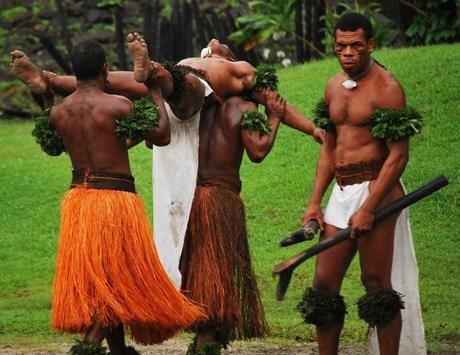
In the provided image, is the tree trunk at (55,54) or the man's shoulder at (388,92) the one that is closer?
the man's shoulder at (388,92)

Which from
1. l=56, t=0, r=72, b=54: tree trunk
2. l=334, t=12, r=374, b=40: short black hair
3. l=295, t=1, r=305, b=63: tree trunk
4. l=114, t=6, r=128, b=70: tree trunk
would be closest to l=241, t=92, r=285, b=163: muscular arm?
l=334, t=12, r=374, b=40: short black hair

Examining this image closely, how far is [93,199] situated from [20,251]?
15.2 ft

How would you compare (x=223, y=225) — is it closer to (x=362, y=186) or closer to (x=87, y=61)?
(x=362, y=186)

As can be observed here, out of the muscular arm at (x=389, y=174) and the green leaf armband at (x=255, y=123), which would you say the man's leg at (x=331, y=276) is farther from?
the green leaf armband at (x=255, y=123)

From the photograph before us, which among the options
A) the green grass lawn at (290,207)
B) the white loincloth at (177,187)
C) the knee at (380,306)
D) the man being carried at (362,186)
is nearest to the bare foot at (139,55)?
the white loincloth at (177,187)

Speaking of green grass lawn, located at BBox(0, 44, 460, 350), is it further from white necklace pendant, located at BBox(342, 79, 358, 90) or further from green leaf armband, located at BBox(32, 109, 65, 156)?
white necklace pendant, located at BBox(342, 79, 358, 90)

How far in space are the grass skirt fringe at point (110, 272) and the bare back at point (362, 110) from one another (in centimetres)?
110

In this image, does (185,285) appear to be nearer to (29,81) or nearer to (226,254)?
(226,254)

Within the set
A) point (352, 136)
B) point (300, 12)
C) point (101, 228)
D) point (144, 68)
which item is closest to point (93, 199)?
point (101, 228)

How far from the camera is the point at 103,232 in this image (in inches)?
291

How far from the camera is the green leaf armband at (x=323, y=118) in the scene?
295 inches

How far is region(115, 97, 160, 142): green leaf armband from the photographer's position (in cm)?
727

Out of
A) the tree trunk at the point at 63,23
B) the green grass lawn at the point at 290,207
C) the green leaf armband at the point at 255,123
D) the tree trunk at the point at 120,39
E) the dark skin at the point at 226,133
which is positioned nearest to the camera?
the green leaf armband at the point at 255,123

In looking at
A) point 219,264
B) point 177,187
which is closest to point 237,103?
point 177,187
